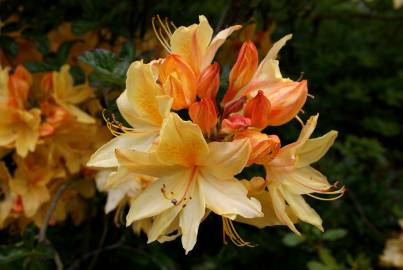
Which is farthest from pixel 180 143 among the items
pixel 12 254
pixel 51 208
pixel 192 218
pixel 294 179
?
pixel 51 208

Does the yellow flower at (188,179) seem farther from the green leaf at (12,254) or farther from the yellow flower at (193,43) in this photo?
the green leaf at (12,254)

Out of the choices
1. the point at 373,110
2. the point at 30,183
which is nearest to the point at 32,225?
the point at 30,183

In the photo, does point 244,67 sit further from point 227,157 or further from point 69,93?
→ point 69,93

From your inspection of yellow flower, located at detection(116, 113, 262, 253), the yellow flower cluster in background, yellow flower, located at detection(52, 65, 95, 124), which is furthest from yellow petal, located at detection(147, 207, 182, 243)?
the yellow flower cluster in background

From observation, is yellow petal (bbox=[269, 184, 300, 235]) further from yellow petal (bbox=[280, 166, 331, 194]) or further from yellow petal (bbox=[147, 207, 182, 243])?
yellow petal (bbox=[147, 207, 182, 243])

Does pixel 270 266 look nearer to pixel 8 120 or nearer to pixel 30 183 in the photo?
pixel 30 183

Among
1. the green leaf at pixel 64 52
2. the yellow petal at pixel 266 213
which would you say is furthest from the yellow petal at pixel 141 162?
the green leaf at pixel 64 52
